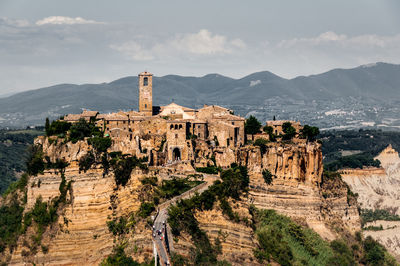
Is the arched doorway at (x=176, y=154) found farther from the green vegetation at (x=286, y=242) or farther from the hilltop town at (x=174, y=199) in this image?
the green vegetation at (x=286, y=242)

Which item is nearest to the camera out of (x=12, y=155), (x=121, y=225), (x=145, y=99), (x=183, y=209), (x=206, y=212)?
(x=183, y=209)

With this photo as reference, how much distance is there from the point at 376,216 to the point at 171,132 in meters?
52.7

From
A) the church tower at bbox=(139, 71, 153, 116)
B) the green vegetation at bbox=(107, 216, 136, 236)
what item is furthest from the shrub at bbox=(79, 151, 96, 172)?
the church tower at bbox=(139, 71, 153, 116)

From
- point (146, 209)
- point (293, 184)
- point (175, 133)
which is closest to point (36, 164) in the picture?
point (146, 209)

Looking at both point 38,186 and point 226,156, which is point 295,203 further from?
point 38,186

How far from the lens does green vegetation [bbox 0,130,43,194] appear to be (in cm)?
11477

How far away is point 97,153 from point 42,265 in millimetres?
13276

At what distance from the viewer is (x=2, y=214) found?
56719mm

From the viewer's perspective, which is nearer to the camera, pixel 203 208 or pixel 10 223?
pixel 203 208

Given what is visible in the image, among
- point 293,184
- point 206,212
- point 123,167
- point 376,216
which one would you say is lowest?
point 376,216

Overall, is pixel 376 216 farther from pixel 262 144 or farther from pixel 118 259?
pixel 118 259

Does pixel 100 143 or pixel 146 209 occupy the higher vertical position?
pixel 100 143

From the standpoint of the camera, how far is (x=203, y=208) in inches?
1964

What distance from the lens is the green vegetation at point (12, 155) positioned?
114769 millimetres
